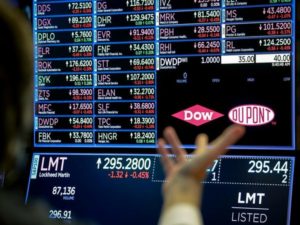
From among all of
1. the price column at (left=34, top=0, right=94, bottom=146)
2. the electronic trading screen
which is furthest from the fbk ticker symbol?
the price column at (left=34, top=0, right=94, bottom=146)

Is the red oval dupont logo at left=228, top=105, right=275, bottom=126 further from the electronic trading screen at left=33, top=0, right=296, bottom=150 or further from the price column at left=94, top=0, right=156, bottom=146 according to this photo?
the price column at left=94, top=0, right=156, bottom=146

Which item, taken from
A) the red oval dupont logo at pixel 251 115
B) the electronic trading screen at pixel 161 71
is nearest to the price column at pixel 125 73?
the electronic trading screen at pixel 161 71

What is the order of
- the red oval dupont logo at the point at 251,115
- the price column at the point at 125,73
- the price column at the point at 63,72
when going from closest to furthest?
the red oval dupont logo at the point at 251,115, the price column at the point at 125,73, the price column at the point at 63,72

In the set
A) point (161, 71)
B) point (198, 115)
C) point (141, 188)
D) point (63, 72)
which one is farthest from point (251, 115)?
point (63, 72)

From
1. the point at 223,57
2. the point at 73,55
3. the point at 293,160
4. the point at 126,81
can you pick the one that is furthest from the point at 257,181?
the point at 73,55

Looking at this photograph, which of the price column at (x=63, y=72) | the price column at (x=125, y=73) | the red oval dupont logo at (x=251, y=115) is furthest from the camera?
the price column at (x=63, y=72)

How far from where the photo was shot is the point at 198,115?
10.4 ft

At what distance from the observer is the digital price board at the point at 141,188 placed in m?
3.07

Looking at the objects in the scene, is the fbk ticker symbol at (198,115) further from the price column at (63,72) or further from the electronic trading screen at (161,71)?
the price column at (63,72)

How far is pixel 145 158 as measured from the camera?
3293 mm

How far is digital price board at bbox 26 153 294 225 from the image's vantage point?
3.07 meters

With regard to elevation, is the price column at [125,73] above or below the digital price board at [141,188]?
above

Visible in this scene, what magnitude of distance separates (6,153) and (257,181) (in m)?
2.57

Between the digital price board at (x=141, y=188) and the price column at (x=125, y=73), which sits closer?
the digital price board at (x=141, y=188)
